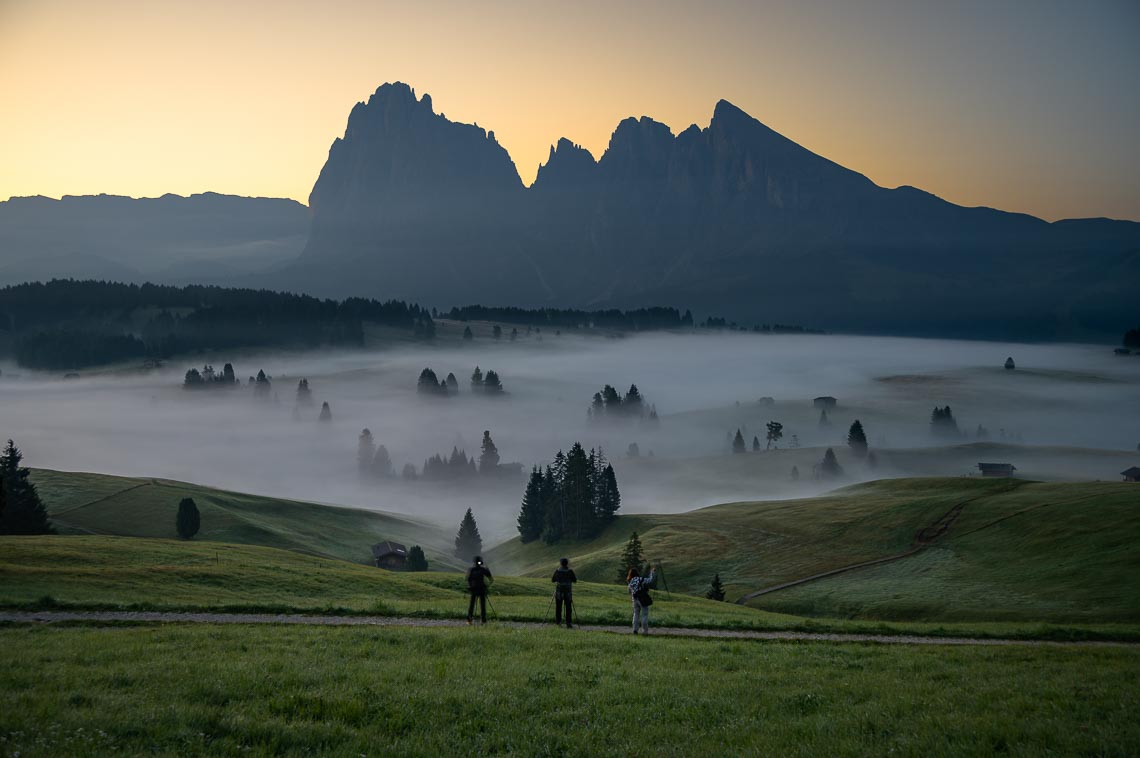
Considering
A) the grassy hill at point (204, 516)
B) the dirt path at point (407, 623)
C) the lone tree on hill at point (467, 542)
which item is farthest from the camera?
the lone tree on hill at point (467, 542)

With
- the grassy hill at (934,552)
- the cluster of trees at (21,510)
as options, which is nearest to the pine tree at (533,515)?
the grassy hill at (934,552)

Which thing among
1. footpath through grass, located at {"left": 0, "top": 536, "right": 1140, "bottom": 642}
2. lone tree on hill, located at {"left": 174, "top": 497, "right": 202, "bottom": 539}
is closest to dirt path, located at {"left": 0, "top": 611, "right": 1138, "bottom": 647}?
footpath through grass, located at {"left": 0, "top": 536, "right": 1140, "bottom": 642}

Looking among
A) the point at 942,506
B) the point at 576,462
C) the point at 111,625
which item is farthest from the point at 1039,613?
the point at 576,462

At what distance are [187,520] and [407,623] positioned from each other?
108 meters

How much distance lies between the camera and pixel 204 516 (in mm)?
141125

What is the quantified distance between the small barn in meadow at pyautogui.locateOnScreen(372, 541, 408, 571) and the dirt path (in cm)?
11877

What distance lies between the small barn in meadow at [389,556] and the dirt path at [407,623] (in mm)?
118767

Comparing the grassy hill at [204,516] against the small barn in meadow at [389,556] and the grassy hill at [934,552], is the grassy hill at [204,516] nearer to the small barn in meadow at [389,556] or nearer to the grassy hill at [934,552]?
the small barn in meadow at [389,556]

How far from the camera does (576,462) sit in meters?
178

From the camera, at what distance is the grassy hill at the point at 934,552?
234 feet

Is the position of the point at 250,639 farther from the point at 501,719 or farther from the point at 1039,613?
the point at 1039,613

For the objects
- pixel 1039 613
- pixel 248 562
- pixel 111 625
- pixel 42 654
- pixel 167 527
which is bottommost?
pixel 167 527

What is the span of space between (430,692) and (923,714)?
10263mm

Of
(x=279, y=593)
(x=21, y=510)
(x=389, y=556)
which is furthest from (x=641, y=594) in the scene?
(x=389, y=556)
